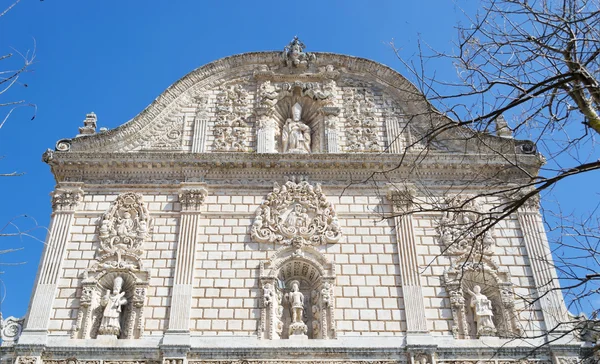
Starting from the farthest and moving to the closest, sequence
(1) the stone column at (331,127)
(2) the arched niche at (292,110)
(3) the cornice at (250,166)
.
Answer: (2) the arched niche at (292,110)
(1) the stone column at (331,127)
(3) the cornice at (250,166)

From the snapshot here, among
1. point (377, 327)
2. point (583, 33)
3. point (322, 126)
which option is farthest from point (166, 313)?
point (583, 33)

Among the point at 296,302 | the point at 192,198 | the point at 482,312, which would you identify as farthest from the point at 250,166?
the point at 482,312

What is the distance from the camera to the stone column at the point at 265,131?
17.2 meters

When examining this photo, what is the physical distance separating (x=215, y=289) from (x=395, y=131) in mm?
6811

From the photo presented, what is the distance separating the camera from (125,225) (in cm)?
1566

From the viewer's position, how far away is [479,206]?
16062 millimetres

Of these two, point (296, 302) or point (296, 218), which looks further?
point (296, 218)

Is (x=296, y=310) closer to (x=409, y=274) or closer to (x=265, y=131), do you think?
(x=409, y=274)

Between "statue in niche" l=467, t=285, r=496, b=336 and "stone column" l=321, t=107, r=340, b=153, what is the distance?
528cm

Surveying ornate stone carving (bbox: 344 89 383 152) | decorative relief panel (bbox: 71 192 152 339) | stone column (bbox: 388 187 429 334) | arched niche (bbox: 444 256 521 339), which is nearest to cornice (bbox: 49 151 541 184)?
ornate stone carving (bbox: 344 89 383 152)

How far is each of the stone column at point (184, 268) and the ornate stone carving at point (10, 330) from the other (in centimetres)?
346

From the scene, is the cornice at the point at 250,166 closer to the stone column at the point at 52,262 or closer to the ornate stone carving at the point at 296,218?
the ornate stone carving at the point at 296,218

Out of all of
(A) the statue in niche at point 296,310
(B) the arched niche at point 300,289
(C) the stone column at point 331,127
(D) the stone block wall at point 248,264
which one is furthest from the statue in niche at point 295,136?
(A) the statue in niche at point 296,310

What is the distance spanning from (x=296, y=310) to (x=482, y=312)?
168 inches
